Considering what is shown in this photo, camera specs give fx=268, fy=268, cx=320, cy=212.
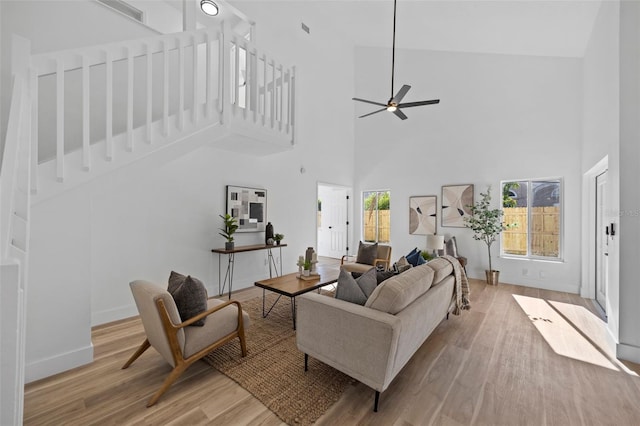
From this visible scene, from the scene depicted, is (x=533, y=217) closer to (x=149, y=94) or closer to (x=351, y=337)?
(x=351, y=337)

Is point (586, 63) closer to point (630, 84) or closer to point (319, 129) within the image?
point (630, 84)

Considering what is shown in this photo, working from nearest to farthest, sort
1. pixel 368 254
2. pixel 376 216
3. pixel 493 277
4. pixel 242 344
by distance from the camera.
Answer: pixel 242 344
pixel 368 254
pixel 493 277
pixel 376 216

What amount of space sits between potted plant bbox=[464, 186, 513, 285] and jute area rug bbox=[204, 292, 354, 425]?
13.5ft

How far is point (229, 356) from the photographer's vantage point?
2.49m

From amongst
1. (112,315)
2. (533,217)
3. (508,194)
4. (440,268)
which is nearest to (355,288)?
(440,268)

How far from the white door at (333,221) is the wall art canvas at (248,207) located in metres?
2.67

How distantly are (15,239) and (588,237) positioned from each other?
6515 millimetres

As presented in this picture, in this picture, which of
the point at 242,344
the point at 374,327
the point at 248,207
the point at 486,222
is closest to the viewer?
the point at 374,327

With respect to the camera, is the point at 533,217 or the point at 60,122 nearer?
the point at 60,122

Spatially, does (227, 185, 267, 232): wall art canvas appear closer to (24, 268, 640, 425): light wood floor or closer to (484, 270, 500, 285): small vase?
(24, 268, 640, 425): light wood floor

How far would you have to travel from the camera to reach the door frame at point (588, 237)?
13.8ft

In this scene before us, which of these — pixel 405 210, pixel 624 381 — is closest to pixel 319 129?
pixel 405 210

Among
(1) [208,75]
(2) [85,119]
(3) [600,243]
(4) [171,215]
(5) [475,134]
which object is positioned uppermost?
(5) [475,134]

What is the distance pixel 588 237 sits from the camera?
14.0 feet
